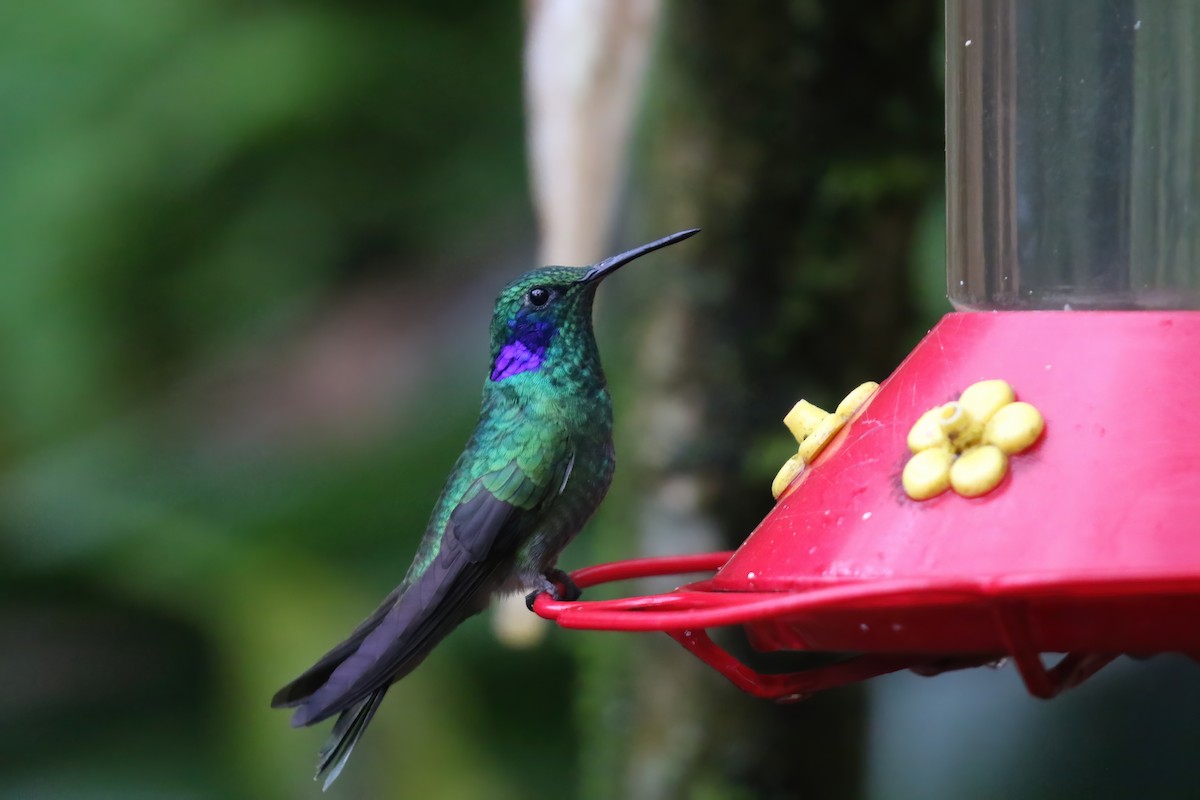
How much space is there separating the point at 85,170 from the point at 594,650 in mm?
2453

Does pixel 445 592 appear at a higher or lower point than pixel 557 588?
higher

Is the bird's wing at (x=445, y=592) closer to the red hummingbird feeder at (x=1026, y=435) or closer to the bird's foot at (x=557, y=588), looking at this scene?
the bird's foot at (x=557, y=588)

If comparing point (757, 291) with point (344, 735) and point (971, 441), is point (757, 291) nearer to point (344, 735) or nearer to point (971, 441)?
point (344, 735)

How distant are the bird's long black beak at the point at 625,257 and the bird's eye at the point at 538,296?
0.09m

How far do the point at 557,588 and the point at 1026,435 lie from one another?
4.14 feet

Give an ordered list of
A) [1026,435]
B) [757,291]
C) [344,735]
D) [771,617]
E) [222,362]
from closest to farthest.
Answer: [771,617], [1026,435], [344,735], [757,291], [222,362]

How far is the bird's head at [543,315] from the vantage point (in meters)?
3.10

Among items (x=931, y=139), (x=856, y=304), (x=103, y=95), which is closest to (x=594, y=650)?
(x=856, y=304)

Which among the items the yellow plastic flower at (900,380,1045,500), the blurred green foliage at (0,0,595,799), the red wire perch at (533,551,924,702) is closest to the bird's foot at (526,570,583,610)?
the red wire perch at (533,551,924,702)

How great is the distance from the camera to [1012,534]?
1.76m

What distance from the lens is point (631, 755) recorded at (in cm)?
365

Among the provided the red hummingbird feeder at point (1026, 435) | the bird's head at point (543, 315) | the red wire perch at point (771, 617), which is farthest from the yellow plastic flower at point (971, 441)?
the bird's head at point (543, 315)

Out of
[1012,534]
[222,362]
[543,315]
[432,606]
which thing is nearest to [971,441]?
[1012,534]

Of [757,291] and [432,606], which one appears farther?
[757,291]
